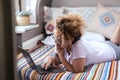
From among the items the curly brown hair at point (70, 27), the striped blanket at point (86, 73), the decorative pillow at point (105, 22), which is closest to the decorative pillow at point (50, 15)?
the decorative pillow at point (105, 22)

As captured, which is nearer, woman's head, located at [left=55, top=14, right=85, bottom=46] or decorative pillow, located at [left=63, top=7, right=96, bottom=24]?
woman's head, located at [left=55, top=14, right=85, bottom=46]

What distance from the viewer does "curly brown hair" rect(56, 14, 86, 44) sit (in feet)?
4.68

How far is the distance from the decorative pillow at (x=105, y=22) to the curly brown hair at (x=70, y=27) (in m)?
1.08

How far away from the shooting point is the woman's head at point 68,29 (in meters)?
1.42

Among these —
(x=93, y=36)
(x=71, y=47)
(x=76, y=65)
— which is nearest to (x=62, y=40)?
(x=71, y=47)

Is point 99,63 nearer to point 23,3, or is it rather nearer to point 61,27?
point 61,27

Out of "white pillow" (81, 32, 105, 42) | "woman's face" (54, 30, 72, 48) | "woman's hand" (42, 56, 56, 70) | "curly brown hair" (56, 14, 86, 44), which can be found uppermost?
"curly brown hair" (56, 14, 86, 44)

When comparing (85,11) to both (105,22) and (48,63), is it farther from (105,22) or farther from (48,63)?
(48,63)

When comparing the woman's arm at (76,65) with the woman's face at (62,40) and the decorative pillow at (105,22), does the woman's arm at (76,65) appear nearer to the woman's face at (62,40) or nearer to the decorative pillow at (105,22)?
the woman's face at (62,40)

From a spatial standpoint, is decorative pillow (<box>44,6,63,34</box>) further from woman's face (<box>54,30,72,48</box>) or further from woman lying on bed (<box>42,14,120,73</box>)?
woman's face (<box>54,30,72,48</box>)

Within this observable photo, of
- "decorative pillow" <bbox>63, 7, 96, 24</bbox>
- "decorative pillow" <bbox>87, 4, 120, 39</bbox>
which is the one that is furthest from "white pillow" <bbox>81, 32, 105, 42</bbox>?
"decorative pillow" <bbox>63, 7, 96, 24</bbox>

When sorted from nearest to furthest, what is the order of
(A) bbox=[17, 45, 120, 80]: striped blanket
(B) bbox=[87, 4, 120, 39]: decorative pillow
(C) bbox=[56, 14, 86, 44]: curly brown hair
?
(A) bbox=[17, 45, 120, 80]: striped blanket → (C) bbox=[56, 14, 86, 44]: curly brown hair → (B) bbox=[87, 4, 120, 39]: decorative pillow

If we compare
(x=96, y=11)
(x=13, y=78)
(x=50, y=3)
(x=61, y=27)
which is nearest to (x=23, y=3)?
(x=50, y=3)

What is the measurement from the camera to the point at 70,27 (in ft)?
4.71
